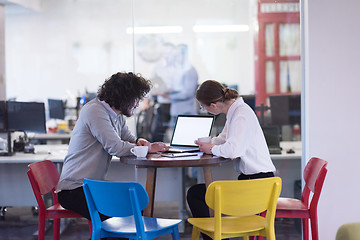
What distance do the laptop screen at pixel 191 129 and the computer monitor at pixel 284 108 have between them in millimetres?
1536

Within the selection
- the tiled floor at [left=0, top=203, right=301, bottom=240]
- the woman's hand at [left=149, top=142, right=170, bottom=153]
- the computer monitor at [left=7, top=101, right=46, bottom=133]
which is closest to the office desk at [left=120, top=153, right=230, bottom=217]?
the woman's hand at [left=149, top=142, right=170, bottom=153]

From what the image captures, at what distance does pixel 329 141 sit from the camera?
397 cm

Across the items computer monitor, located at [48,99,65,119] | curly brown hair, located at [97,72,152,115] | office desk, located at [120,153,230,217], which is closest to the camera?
office desk, located at [120,153,230,217]

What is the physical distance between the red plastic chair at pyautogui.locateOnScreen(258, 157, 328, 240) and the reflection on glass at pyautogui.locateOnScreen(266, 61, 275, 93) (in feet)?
11.9

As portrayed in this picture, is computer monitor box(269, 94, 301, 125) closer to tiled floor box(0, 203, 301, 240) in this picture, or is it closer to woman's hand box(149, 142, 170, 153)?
tiled floor box(0, 203, 301, 240)

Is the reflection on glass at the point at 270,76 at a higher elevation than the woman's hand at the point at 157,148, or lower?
higher

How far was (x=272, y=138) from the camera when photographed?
481 centimetres

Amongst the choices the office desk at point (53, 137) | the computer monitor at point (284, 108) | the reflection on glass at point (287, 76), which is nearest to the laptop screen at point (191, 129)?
the computer monitor at point (284, 108)

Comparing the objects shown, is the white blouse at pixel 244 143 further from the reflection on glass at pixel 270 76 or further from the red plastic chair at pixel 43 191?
the reflection on glass at pixel 270 76

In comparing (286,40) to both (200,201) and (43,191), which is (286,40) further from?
(43,191)

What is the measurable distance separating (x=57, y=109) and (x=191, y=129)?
2.23 metres

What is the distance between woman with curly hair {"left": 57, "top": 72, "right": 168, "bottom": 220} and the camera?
314 centimetres

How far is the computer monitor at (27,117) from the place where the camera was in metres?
4.87

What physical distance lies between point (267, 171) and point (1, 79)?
3646 millimetres
